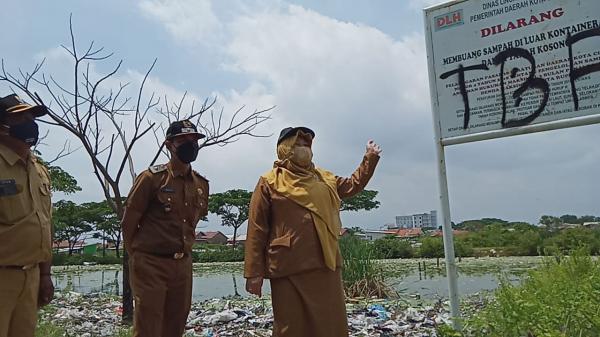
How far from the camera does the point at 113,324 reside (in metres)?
6.45

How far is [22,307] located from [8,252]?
0.30m

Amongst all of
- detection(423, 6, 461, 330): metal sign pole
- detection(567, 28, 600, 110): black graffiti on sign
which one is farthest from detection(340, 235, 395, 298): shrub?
detection(567, 28, 600, 110): black graffiti on sign

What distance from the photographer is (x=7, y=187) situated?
2883 millimetres

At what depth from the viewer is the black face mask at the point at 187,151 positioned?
3.84 metres

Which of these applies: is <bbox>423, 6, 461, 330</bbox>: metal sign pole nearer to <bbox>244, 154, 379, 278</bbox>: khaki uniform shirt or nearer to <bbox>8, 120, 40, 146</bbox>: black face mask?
<bbox>244, 154, 379, 278</bbox>: khaki uniform shirt

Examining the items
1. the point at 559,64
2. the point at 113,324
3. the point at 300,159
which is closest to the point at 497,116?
the point at 559,64

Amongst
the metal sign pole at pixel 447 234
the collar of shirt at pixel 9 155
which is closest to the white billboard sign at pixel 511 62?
the metal sign pole at pixel 447 234

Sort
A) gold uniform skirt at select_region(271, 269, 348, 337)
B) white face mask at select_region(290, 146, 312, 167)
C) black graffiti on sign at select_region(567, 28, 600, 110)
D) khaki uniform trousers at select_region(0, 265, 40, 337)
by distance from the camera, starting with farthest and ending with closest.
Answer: white face mask at select_region(290, 146, 312, 167)
gold uniform skirt at select_region(271, 269, 348, 337)
black graffiti on sign at select_region(567, 28, 600, 110)
khaki uniform trousers at select_region(0, 265, 40, 337)

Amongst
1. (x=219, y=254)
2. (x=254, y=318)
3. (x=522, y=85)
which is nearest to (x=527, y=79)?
(x=522, y=85)

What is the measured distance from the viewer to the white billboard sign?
3.28 meters

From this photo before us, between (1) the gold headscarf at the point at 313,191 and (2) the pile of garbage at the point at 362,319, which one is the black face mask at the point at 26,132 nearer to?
(1) the gold headscarf at the point at 313,191

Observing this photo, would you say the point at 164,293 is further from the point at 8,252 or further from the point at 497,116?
the point at 497,116

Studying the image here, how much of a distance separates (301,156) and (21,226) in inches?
61.8

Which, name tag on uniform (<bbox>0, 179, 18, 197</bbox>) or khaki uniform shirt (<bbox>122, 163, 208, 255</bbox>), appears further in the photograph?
khaki uniform shirt (<bbox>122, 163, 208, 255</bbox>)
